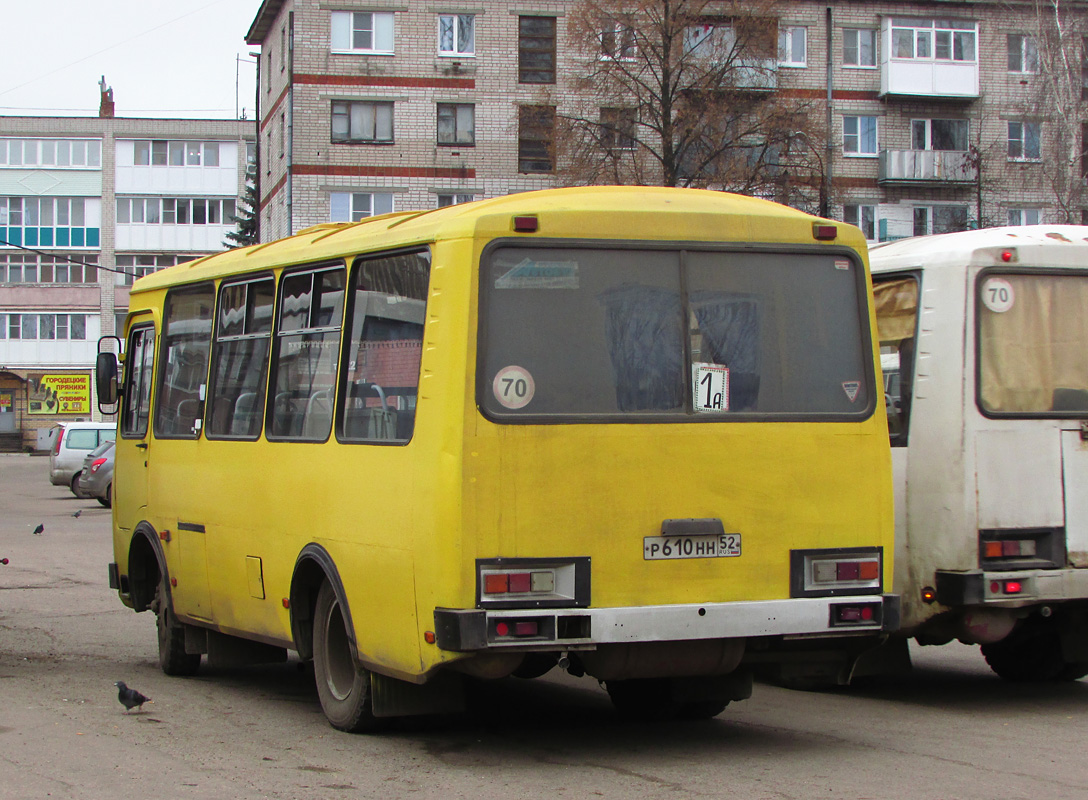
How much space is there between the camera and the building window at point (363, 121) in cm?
5003

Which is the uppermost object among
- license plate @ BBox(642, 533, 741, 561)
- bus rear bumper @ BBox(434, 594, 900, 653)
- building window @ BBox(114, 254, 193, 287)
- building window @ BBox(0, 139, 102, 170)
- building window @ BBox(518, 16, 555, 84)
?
building window @ BBox(0, 139, 102, 170)

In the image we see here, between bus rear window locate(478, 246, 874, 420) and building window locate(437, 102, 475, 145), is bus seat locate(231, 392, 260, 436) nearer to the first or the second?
bus rear window locate(478, 246, 874, 420)

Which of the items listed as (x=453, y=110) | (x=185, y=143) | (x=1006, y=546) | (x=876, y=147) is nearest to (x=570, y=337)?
(x=1006, y=546)

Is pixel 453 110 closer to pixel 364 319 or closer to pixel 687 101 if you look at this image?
pixel 687 101

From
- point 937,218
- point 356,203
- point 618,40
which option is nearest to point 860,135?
point 937,218

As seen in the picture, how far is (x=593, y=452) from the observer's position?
697 centimetres

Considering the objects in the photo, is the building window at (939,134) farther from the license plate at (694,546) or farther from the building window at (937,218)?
the license plate at (694,546)

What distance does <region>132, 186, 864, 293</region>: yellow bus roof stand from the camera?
23.2 ft

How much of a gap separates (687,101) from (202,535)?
3005cm

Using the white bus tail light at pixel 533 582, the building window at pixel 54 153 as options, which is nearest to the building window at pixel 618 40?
the white bus tail light at pixel 533 582

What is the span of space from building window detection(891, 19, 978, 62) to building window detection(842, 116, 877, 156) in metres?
2.37

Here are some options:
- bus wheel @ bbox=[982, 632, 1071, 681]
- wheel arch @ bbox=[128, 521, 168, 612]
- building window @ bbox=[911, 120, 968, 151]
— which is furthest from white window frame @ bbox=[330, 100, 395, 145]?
bus wheel @ bbox=[982, 632, 1071, 681]

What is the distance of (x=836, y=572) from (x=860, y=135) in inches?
1904

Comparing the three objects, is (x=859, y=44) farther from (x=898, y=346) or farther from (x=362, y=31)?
(x=898, y=346)
